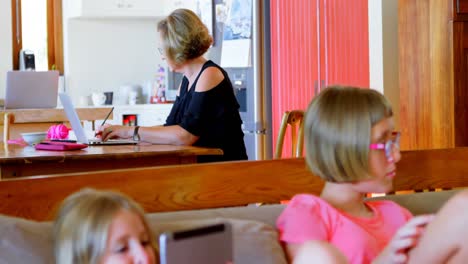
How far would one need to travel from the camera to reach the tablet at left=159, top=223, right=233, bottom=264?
1.12 meters

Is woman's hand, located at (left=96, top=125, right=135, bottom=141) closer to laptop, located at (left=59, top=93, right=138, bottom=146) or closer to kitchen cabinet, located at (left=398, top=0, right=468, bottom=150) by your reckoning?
laptop, located at (left=59, top=93, right=138, bottom=146)

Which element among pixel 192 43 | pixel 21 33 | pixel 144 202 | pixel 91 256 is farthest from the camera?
pixel 21 33

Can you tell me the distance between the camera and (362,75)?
4645mm

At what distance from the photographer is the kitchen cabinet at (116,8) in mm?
7439

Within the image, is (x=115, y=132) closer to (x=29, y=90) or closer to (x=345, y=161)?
(x=345, y=161)

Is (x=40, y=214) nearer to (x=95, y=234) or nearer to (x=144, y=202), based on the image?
(x=144, y=202)

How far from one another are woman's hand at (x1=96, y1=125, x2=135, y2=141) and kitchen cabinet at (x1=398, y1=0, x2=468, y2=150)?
136 cm

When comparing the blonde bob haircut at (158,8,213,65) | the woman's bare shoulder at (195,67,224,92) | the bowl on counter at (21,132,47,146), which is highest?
the blonde bob haircut at (158,8,213,65)

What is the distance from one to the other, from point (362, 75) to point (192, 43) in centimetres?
147

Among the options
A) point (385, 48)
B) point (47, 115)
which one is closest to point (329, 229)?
point (385, 48)

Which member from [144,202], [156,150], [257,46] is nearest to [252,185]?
[144,202]

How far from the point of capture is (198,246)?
1.17 m

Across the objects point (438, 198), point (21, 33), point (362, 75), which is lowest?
point (438, 198)

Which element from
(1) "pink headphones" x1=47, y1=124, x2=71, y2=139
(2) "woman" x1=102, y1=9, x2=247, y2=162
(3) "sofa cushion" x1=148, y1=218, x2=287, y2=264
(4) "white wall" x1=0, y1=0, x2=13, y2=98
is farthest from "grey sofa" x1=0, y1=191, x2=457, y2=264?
(4) "white wall" x1=0, y1=0, x2=13, y2=98
